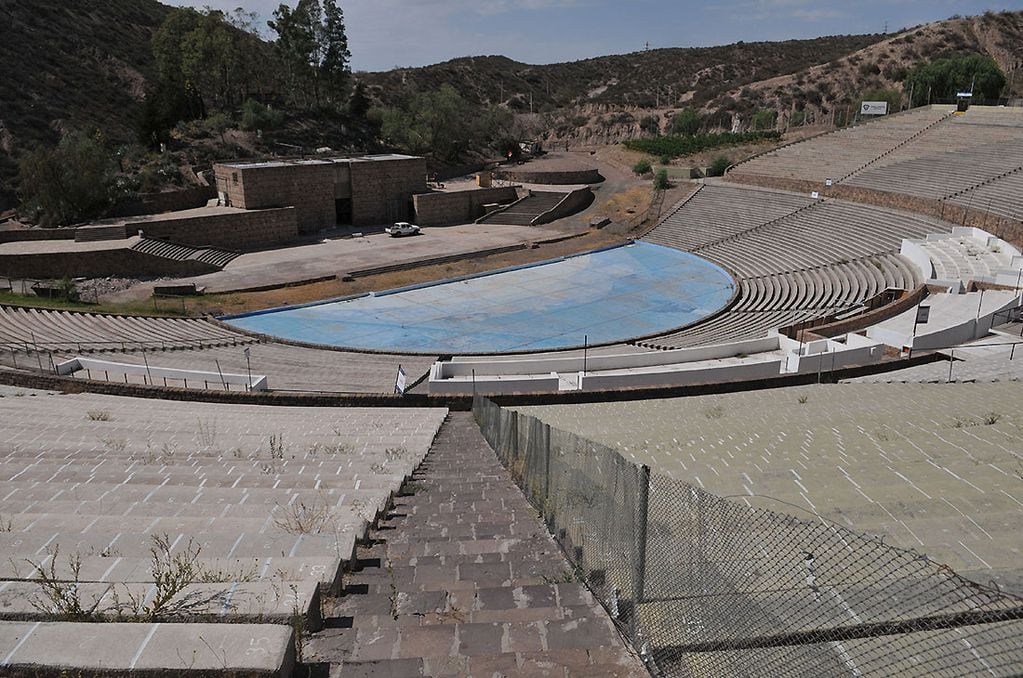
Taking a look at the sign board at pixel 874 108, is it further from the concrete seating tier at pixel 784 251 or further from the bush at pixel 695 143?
the concrete seating tier at pixel 784 251

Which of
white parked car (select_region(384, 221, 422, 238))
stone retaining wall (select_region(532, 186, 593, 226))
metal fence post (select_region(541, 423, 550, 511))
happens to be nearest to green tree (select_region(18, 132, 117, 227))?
white parked car (select_region(384, 221, 422, 238))

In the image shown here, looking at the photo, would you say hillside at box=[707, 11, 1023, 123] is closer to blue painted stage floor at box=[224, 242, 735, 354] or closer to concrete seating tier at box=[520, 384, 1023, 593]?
blue painted stage floor at box=[224, 242, 735, 354]

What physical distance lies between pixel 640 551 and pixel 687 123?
71.3 meters

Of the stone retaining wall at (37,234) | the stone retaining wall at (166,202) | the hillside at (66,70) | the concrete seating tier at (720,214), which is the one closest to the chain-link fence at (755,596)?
the concrete seating tier at (720,214)

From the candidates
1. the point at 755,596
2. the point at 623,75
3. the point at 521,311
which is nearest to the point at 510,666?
the point at 755,596

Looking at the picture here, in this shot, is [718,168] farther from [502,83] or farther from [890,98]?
[502,83]

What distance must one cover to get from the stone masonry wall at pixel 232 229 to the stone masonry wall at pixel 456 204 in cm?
847

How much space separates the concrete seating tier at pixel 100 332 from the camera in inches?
897

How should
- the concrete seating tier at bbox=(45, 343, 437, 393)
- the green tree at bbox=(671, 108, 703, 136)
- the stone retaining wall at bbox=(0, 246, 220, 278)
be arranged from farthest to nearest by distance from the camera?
the green tree at bbox=(671, 108, 703, 136), the stone retaining wall at bbox=(0, 246, 220, 278), the concrete seating tier at bbox=(45, 343, 437, 393)

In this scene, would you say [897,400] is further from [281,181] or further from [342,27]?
[342,27]

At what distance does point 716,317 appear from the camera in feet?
95.7

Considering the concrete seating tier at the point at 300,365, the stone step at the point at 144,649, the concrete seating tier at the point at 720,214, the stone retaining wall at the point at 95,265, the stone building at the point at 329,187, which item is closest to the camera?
the stone step at the point at 144,649

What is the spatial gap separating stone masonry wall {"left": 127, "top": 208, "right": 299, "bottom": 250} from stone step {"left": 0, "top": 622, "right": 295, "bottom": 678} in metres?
38.8

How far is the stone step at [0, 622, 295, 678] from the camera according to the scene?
3502 millimetres
